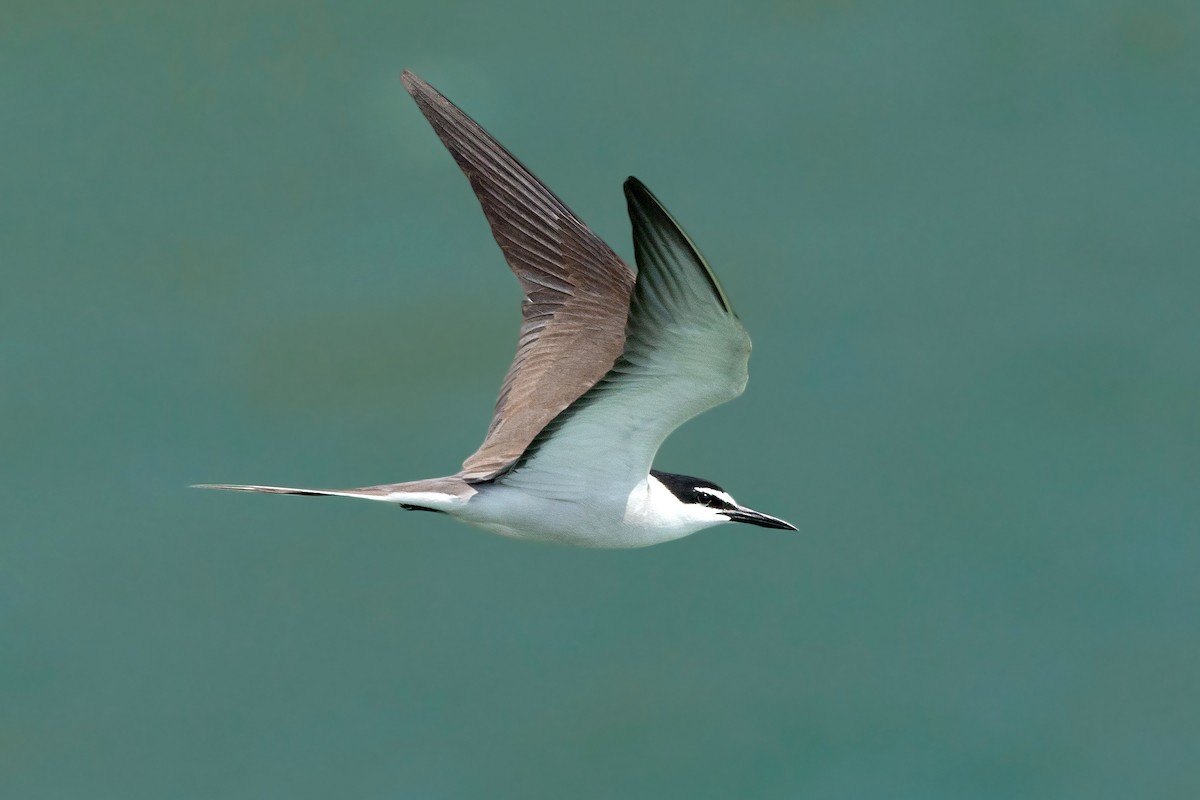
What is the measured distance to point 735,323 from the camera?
5.96 meters

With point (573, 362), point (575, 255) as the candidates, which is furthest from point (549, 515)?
point (575, 255)

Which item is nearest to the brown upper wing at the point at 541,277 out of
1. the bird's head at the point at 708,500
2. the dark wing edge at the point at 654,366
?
the bird's head at the point at 708,500

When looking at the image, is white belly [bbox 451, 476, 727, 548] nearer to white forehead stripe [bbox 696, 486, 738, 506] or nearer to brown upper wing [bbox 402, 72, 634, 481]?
white forehead stripe [bbox 696, 486, 738, 506]

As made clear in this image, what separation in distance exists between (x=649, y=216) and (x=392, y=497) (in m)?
1.55

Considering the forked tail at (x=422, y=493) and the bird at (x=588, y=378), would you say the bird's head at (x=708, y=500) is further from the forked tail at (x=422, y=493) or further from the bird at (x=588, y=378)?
the forked tail at (x=422, y=493)

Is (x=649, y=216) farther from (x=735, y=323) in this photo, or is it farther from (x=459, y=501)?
(x=459, y=501)

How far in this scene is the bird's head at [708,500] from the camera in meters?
7.14

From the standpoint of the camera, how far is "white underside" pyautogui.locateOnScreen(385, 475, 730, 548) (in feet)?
22.4

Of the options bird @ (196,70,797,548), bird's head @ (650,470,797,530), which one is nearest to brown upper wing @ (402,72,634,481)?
bird @ (196,70,797,548)

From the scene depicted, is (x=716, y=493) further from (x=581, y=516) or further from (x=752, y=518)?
(x=581, y=516)

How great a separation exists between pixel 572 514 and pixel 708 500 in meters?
0.61

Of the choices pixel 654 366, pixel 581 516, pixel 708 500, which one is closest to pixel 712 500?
pixel 708 500

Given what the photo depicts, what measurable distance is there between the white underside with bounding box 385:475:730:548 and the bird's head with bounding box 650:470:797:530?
0.14 m

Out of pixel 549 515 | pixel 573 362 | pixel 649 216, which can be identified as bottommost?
pixel 549 515
